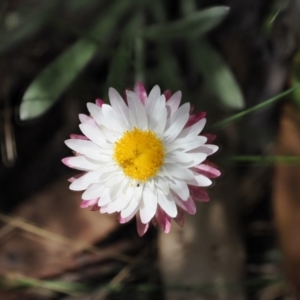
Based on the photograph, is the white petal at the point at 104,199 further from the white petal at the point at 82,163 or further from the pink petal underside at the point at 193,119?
the pink petal underside at the point at 193,119

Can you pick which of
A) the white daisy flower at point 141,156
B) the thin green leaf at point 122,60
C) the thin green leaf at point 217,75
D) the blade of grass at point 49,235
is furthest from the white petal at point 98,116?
the blade of grass at point 49,235

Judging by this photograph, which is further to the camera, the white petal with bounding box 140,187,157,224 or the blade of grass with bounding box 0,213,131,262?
the blade of grass with bounding box 0,213,131,262

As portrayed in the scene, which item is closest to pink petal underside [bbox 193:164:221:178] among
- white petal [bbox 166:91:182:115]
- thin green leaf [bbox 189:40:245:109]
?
white petal [bbox 166:91:182:115]

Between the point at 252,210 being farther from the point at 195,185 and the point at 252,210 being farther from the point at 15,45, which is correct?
the point at 15,45

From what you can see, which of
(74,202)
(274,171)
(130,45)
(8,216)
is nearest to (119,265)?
(74,202)

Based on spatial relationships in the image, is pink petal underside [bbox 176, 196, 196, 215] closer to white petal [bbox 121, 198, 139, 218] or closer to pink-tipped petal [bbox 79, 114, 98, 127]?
white petal [bbox 121, 198, 139, 218]

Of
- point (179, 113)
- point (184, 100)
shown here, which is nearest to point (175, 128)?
point (179, 113)
